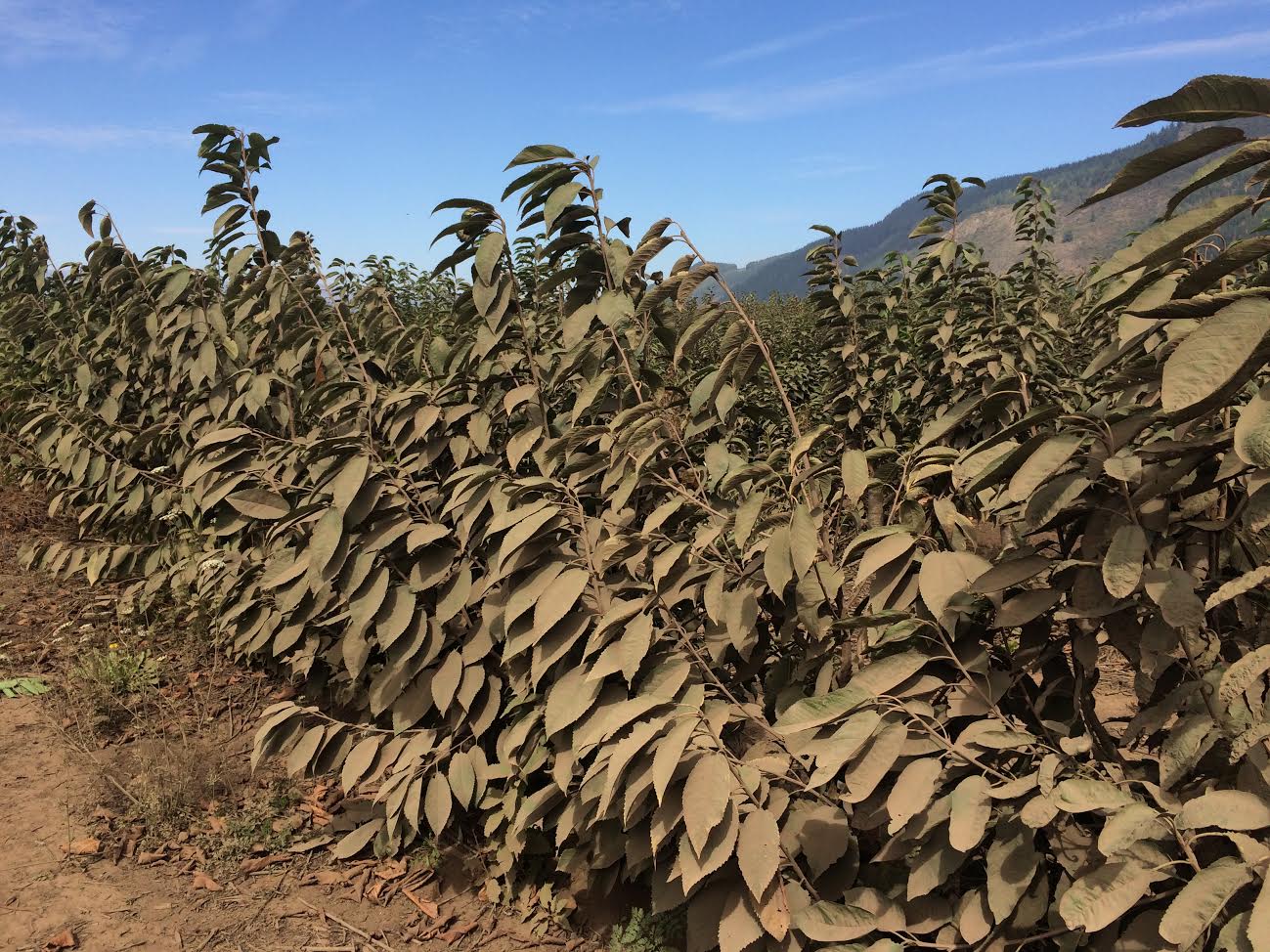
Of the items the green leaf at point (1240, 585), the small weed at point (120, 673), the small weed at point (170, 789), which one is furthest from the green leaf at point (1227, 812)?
the small weed at point (120, 673)

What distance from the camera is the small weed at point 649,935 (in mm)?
2207

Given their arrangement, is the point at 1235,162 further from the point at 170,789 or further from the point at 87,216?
the point at 87,216

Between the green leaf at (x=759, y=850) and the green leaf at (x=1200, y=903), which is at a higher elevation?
the green leaf at (x=1200, y=903)

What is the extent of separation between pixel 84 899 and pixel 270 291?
2.22 meters

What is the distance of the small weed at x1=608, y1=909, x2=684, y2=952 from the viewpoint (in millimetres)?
2207

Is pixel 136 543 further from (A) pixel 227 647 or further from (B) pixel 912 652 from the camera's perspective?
(B) pixel 912 652

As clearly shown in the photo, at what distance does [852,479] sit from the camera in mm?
1734

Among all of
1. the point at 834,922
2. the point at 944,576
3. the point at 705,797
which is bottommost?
the point at 834,922

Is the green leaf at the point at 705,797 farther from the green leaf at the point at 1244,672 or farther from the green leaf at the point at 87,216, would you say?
the green leaf at the point at 87,216

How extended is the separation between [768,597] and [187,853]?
229cm

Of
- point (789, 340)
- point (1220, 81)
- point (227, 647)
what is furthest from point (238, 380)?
point (789, 340)

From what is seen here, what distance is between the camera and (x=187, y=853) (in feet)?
9.55

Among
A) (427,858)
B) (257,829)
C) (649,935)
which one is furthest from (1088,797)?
(257,829)

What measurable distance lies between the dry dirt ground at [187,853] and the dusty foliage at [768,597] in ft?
0.58
